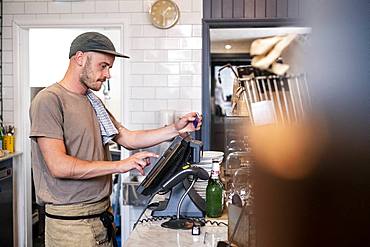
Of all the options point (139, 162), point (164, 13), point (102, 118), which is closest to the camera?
point (139, 162)

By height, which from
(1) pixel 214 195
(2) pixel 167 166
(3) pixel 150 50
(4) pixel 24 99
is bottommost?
(1) pixel 214 195

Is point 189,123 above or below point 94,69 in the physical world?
below

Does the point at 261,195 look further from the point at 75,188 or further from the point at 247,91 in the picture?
the point at 75,188

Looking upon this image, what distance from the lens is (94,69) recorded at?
2.25 metres

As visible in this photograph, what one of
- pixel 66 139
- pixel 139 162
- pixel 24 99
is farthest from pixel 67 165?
pixel 24 99

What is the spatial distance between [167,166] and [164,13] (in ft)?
6.61

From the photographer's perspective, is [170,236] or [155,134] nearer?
[170,236]

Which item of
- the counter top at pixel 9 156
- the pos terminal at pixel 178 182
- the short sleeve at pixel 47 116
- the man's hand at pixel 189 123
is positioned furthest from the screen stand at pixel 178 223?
the counter top at pixel 9 156

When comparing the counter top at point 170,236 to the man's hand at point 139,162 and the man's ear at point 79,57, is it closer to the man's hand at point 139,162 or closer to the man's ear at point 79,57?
the man's hand at point 139,162

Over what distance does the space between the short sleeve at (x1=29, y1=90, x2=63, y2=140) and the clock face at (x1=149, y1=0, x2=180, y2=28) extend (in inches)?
72.1

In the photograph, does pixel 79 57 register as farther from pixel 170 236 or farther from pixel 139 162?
pixel 170 236

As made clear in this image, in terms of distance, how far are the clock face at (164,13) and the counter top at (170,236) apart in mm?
2079

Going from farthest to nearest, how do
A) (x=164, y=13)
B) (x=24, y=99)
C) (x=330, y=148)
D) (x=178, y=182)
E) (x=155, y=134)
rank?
(x=24, y=99) < (x=164, y=13) < (x=155, y=134) < (x=178, y=182) < (x=330, y=148)

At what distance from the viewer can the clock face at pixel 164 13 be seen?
381cm
